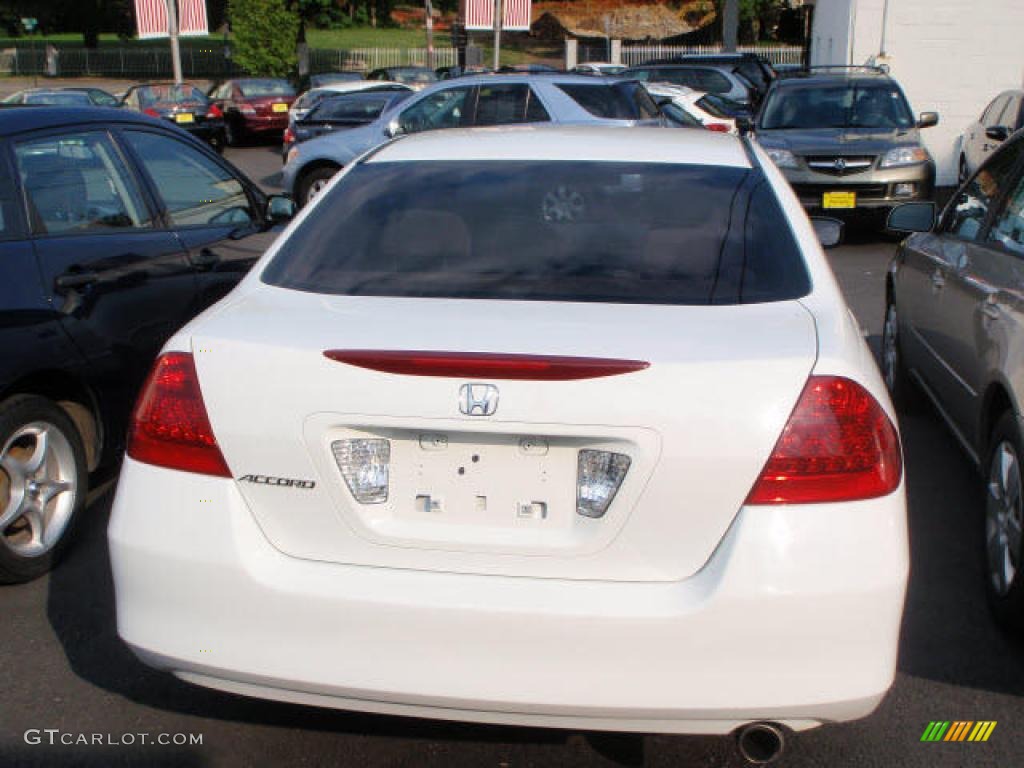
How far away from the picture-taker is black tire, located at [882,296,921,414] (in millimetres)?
6438

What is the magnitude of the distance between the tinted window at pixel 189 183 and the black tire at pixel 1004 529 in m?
3.58

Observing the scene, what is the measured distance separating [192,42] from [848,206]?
6422 cm

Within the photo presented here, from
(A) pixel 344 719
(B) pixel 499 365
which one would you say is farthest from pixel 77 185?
(B) pixel 499 365

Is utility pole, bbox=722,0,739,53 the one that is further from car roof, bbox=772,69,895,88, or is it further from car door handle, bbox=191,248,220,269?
car door handle, bbox=191,248,220,269

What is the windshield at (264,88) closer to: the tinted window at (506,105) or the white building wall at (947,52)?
the white building wall at (947,52)

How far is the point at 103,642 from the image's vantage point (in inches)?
155

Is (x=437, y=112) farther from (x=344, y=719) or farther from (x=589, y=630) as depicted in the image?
(x=589, y=630)

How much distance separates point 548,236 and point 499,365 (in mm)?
879

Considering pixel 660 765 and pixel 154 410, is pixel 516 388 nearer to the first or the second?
pixel 154 410

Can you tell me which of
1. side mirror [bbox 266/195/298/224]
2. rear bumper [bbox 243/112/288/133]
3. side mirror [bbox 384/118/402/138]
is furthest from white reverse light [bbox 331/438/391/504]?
rear bumper [bbox 243/112/288/133]

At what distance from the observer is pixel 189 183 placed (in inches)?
225

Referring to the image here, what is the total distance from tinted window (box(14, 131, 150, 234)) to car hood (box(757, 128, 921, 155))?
9.02 m

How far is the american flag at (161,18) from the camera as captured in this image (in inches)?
1378

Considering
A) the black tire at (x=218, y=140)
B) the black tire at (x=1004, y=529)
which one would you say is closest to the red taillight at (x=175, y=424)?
the black tire at (x=1004, y=529)
